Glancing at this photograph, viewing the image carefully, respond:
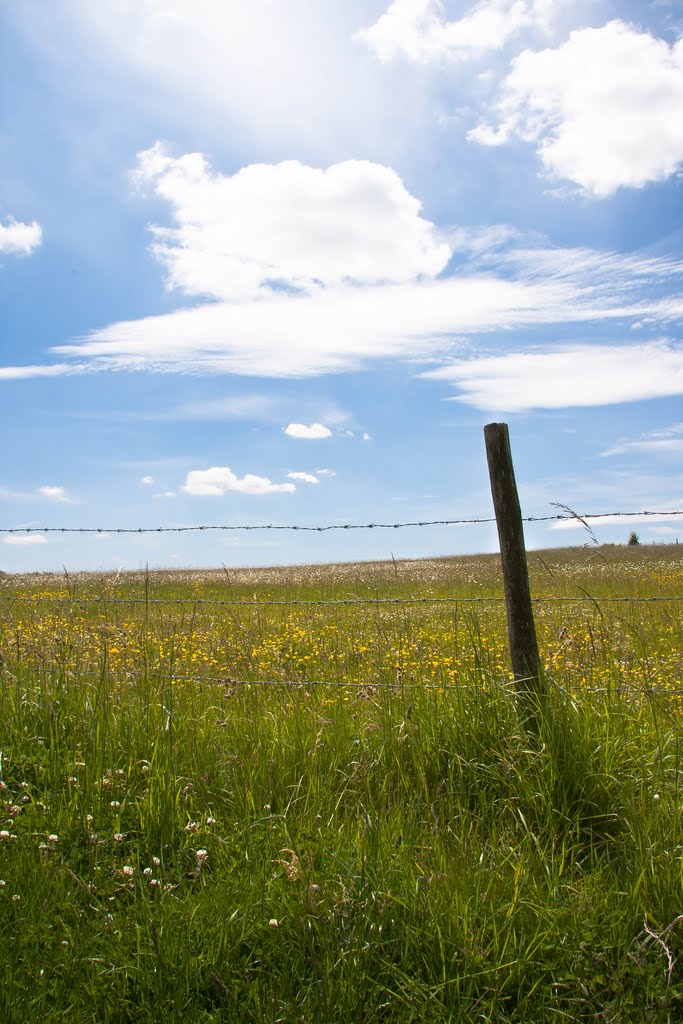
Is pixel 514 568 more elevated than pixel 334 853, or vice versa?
pixel 514 568

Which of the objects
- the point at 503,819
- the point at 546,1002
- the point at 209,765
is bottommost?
the point at 546,1002

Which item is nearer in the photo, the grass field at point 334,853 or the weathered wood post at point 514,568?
the grass field at point 334,853

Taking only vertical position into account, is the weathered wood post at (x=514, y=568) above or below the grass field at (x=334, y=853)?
above

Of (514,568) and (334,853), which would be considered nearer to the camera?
(334,853)

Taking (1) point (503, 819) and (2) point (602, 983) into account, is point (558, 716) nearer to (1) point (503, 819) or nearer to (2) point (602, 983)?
(1) point (503, 819)

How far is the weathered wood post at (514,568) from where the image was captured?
4.83 m

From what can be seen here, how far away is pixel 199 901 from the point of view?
10.5ft

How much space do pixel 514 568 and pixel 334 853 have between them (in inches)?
89.7

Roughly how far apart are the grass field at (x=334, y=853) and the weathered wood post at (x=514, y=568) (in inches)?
5.5

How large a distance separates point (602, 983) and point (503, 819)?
119cm

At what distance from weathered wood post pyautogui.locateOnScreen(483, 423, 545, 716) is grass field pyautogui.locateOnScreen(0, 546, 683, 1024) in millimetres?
139

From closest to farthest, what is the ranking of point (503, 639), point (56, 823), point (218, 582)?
point (56, 823) < point (503, 639) < point (218, 582)

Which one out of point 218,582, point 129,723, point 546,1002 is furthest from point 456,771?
point 218,582

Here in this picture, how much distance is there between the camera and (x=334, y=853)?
3.32 m
